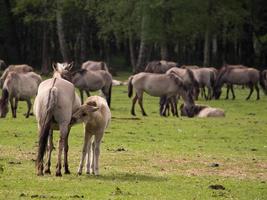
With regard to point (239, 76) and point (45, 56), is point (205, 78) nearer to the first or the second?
point (239, 76)

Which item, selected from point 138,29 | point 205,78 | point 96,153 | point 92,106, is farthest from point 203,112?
point 138,29

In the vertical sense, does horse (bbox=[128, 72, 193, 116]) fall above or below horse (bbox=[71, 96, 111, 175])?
below

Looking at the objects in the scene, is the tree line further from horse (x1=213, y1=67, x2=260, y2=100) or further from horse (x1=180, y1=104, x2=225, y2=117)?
horse (x1=180, y1=104, x2=225, y2=117)

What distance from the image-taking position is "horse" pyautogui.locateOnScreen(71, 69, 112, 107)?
36.4 metres

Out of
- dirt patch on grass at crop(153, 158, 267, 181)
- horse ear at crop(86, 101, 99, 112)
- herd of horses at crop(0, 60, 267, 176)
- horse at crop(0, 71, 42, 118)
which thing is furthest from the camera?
horse at crop(0, 71, 42, 118)

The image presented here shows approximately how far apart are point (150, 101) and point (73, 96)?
26311 mm

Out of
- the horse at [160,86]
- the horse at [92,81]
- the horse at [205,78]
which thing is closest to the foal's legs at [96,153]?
the horse at [160,86]

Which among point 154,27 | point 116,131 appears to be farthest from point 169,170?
point 154,27

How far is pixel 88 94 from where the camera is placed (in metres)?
36.9

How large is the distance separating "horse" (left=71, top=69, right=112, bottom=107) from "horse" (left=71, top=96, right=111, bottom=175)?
2051 centimetres

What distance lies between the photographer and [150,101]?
41.7m

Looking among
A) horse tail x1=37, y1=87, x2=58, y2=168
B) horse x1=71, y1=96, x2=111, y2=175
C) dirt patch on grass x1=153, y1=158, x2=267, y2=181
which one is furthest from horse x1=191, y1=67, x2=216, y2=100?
horse tail x1=37, y1=87, x2=58, y2=168

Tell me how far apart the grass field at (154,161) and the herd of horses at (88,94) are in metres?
0.67

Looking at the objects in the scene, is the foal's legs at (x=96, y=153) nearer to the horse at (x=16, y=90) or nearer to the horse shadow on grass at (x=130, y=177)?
the horse shadow on grass at (x=130, y=177)
